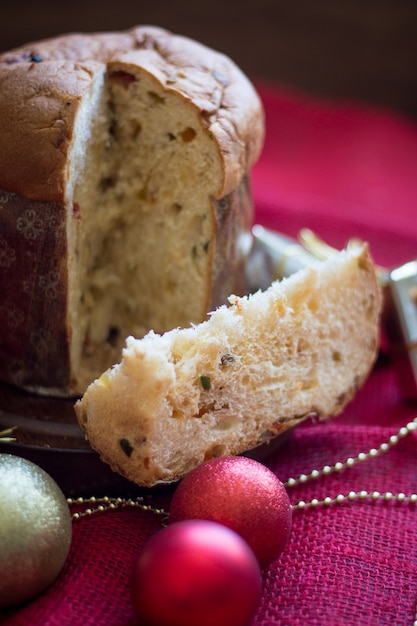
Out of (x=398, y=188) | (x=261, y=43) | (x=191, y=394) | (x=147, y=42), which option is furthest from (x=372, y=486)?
(x=261, y=43)

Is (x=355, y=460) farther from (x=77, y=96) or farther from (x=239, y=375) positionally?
Result: (x=77, y=96)

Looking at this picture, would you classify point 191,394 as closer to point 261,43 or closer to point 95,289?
point 95,289

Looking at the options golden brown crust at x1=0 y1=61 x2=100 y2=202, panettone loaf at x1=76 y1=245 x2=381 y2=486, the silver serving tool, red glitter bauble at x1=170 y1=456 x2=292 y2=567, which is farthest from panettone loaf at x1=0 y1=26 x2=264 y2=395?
red glitter bauble at x1=170 y1=456 x2=292 y2=567

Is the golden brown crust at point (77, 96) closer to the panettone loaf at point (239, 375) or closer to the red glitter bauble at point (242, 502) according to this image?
the panettone loaf at point (239, 375)

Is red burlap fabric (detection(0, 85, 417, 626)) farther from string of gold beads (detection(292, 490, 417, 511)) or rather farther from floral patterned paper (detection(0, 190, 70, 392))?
floral patterned paper (detection(0, 190, 70, 392))

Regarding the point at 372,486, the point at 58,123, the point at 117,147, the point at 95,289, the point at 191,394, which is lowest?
the point at 372,486
